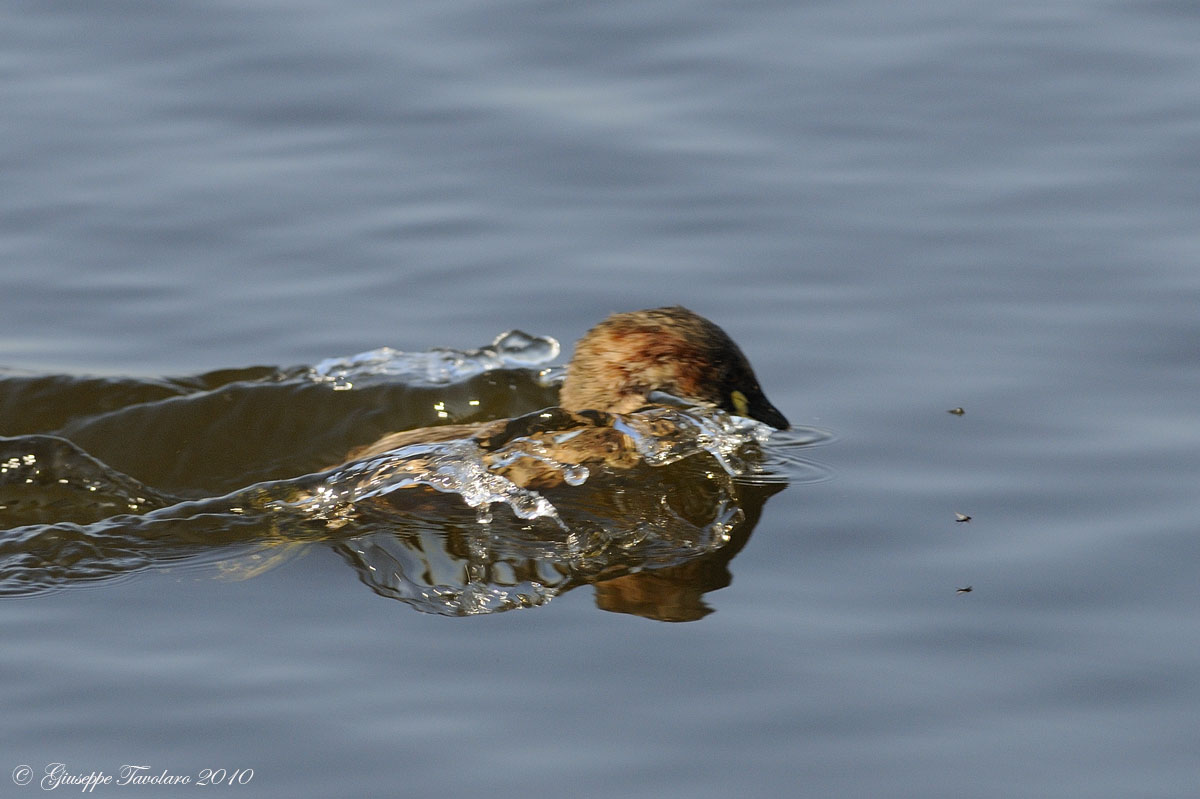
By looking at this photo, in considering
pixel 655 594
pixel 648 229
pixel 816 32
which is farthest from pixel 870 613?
pixel 816 32

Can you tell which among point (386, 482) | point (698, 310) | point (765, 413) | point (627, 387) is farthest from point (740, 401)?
point (386, 482)

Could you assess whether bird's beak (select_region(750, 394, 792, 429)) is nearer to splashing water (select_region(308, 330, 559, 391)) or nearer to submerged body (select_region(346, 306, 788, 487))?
submerged body (select_region(346, 306, 788, 487))

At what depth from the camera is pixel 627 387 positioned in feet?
26.3

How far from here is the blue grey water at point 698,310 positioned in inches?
211

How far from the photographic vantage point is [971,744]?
208 inches

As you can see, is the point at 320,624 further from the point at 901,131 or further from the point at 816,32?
the point at 816,32

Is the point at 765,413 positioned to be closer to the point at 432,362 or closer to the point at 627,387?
the point at 627,387

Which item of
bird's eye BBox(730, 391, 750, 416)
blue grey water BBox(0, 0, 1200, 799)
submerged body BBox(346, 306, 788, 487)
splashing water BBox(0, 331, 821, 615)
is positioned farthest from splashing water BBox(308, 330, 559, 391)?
bird's eye BBox(730, 391, 750, 416)

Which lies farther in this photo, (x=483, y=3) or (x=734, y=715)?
(x=483, y=3)

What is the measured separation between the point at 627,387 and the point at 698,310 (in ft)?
3.75

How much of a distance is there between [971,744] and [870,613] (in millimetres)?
919

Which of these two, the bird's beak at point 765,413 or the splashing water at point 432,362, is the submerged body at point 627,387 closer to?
the bird's beak at point 765,413

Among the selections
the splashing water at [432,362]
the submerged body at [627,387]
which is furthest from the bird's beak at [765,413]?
the splashing water at [432,362]

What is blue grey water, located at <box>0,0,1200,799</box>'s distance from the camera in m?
5.36
